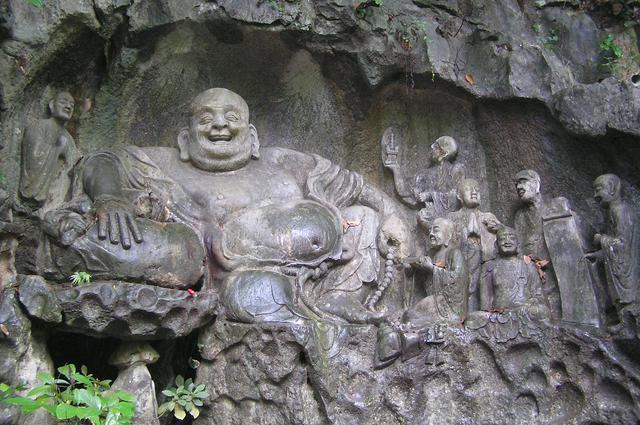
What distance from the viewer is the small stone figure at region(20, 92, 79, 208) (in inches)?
244

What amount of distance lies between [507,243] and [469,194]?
62 centimetres

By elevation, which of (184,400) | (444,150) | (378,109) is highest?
(378,109)

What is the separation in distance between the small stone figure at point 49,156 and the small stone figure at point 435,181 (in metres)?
2.76

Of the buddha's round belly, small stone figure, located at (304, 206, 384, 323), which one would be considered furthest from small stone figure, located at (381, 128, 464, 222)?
the buddha's round belly

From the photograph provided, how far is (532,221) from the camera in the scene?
6.78 meters

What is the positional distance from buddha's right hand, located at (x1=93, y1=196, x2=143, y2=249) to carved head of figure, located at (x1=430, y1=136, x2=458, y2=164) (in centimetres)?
280

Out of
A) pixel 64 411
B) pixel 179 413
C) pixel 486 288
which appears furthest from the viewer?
pixel 486 288

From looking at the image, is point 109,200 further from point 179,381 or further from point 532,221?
point 532,221

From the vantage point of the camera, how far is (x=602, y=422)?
573cm

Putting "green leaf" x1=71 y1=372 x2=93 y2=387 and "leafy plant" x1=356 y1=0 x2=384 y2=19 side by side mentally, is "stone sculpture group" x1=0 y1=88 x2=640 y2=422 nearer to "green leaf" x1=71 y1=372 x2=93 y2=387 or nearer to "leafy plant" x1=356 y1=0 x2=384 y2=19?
"green leaf" x1=71 y1=372 x2=93 y2=387

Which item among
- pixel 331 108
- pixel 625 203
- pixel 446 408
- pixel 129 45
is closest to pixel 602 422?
pixel 446 408

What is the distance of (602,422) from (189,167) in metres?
3.74

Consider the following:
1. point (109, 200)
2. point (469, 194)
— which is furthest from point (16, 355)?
point (469, 194)

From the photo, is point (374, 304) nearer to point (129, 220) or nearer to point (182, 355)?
point (182, 355)
